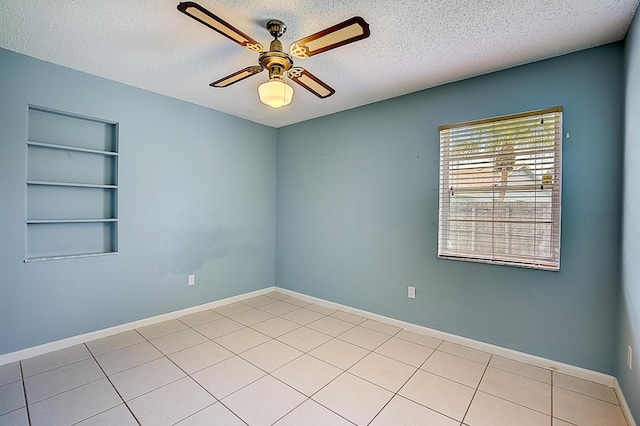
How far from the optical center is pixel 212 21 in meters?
1.47

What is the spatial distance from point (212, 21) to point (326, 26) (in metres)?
0.82

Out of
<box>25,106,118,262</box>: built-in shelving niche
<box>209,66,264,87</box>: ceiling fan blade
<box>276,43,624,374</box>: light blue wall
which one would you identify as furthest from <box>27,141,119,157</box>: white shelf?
<box>276,43,624,374</box>: light blue wall

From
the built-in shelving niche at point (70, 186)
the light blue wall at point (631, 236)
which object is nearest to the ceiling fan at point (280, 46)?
the built-in shelving niche at point (70, 186)

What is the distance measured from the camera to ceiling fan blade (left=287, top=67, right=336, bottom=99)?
1.99 meters

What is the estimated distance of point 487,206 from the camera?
2.60 metres

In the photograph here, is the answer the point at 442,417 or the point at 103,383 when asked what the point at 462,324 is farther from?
the point at 103,383

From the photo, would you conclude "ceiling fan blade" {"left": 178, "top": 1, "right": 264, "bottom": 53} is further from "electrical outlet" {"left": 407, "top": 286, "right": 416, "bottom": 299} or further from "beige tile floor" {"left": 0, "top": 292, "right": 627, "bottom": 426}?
"electrical outlet" {"left": 407, "top": 286, "right": 416, "bottom": 299}

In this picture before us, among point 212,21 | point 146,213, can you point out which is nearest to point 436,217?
point 212,21

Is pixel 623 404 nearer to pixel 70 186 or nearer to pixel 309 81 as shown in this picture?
pixel 309 81

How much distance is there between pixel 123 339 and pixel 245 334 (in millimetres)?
1112

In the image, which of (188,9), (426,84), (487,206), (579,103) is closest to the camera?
(188,9)

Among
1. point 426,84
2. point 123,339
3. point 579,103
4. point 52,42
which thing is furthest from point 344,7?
point 123,339

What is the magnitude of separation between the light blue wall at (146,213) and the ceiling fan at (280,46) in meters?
1.43

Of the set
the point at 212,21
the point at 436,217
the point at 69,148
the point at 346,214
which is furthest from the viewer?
the point at 346,214
